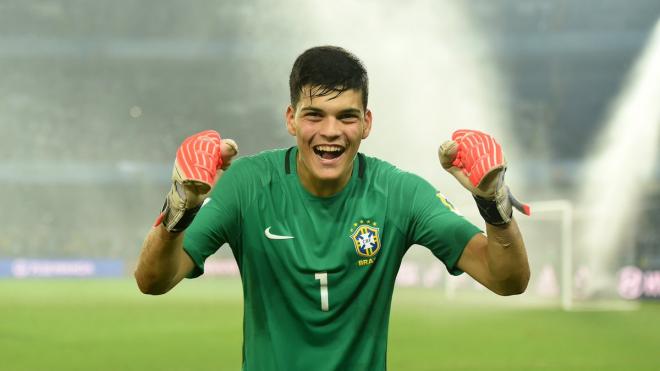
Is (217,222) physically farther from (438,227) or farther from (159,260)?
(438,227)

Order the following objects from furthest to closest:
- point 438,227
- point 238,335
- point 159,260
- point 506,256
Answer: point 238,335 → point 438,227 → point 506,256 → point 159,260

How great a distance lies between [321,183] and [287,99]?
1792 cm

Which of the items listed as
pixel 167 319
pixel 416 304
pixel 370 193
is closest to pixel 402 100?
pixel 416 304

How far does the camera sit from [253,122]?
21.1 meters

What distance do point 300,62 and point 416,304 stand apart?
13.0 meters

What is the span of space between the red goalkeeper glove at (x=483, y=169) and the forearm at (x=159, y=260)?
0.95 meters

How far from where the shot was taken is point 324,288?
309cm

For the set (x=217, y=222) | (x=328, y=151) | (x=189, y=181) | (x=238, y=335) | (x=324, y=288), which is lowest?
(x=238, y=335)

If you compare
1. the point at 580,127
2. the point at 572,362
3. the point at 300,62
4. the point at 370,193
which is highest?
the point at 580,127

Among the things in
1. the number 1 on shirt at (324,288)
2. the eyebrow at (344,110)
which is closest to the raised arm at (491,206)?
the eyebrow at (344,110)

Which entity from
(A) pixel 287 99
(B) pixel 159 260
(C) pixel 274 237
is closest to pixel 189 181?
(B) pixel 159 260

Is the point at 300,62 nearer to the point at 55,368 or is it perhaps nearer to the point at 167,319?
the point at 55,368

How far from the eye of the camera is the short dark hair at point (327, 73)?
307 centimetres

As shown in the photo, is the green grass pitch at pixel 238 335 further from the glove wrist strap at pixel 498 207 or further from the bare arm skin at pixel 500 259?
the glove wrist strap at pixel 498 207
